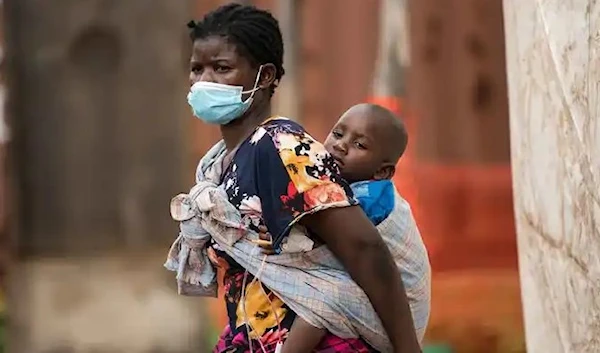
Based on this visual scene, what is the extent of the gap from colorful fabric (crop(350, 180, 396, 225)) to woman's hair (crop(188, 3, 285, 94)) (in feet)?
0.99

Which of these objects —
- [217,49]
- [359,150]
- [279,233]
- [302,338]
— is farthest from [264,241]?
[217,49]

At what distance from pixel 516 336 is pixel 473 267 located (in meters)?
0.47

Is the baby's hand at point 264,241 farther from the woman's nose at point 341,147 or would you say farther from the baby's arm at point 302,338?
the woman's nose at point 341,147

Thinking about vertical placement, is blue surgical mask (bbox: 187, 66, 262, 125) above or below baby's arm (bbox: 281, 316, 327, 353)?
above

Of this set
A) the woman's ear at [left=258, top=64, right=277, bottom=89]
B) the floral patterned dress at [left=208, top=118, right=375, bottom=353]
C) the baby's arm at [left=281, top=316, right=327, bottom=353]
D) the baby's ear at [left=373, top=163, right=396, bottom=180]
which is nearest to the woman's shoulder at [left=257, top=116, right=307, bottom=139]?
the floral patterned dress at [left=208, top=118, right=375, bottom=353]

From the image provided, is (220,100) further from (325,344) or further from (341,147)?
(325,344)

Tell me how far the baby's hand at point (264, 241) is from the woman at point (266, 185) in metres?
0.01

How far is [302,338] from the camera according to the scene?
9.15 feet

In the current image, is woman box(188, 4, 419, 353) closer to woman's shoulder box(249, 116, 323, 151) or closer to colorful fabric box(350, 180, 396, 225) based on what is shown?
woman's shoulder box(249, 116, 323, 151)

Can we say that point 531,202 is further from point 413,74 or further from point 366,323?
point 413,74

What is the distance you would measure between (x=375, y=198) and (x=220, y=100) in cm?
39

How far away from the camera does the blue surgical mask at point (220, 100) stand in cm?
289

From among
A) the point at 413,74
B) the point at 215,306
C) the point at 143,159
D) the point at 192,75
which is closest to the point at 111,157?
the point at 143,159

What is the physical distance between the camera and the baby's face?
9.64 ft
